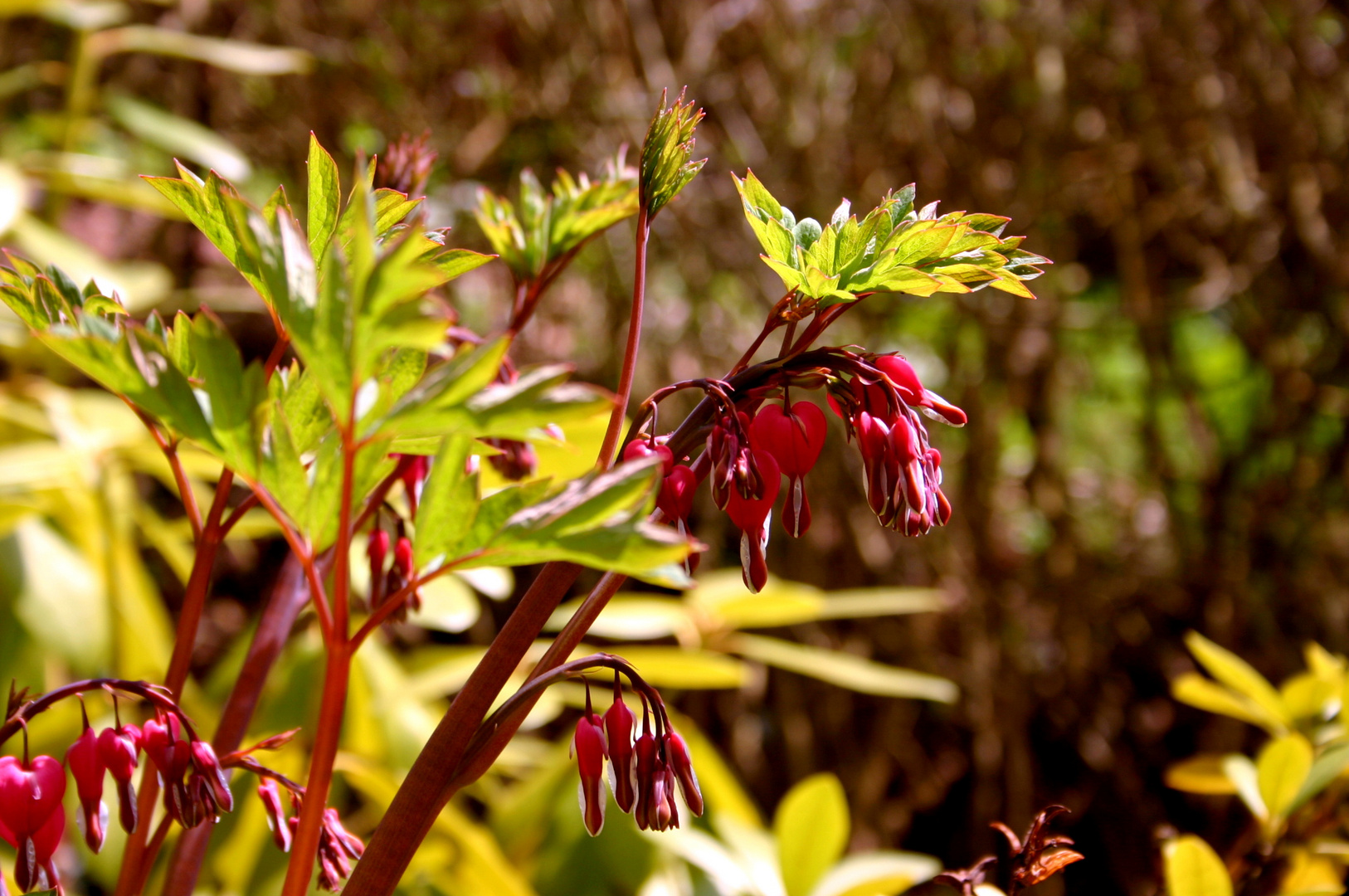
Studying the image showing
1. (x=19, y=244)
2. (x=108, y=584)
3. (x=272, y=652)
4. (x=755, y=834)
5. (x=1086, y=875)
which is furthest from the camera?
(x=1086, y=875)

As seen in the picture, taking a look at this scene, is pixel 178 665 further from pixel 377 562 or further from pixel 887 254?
pixel 887 254

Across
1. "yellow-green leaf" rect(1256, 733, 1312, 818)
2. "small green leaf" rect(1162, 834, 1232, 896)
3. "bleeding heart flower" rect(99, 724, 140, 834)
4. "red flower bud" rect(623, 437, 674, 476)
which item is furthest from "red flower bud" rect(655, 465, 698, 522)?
"yellow-green leaf" rect(1256, 733, 1312, 818)

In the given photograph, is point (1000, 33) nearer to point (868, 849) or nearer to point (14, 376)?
point (868, 849)

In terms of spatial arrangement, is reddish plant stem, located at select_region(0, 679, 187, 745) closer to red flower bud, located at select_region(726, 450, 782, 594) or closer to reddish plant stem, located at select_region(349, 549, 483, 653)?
reddish plant stem, located at select_region(349, 549, 483, 653)

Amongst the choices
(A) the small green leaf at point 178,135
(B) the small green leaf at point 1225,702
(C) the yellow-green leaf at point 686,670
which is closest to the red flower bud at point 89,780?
(C) the yellow-green leaf at point 686,670

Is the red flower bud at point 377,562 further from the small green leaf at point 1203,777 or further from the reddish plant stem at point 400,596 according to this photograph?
the small green leaf at point 1203,777

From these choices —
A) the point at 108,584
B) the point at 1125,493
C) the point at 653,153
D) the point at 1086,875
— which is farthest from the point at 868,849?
the point at 653,153

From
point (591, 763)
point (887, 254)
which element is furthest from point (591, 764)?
point (887, 254)
